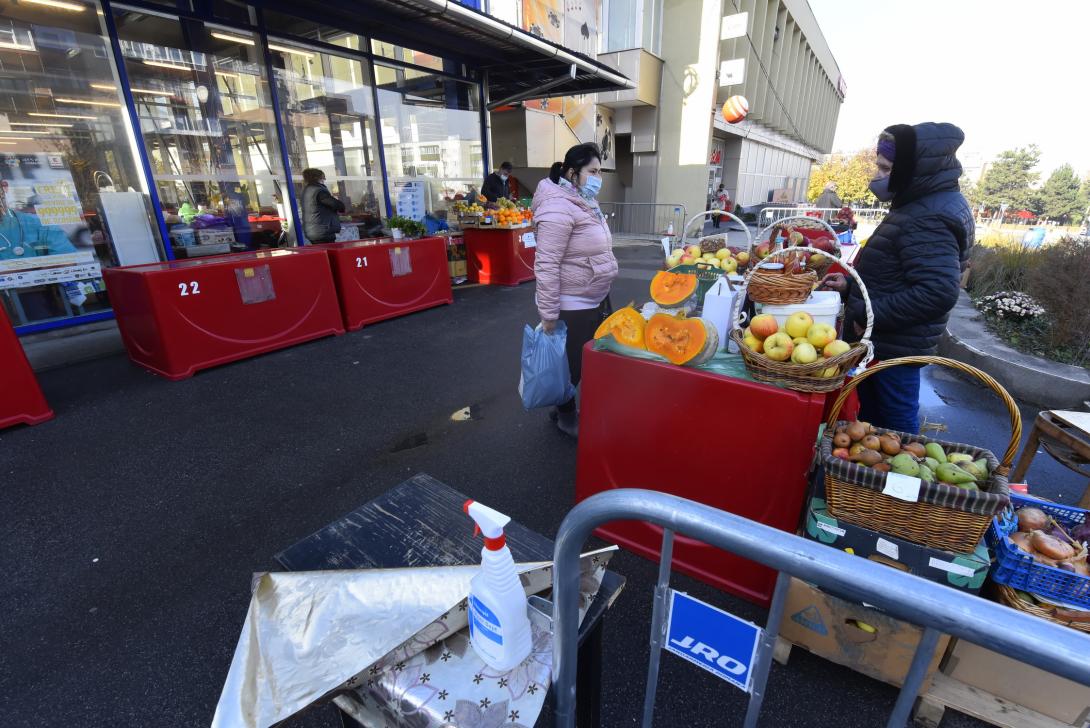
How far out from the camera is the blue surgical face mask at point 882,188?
247 centimetres

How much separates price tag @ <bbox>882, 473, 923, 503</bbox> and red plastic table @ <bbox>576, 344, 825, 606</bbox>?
335 millimetres

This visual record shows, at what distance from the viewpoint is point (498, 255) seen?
895cm

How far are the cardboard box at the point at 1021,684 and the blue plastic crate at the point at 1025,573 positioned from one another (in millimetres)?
257

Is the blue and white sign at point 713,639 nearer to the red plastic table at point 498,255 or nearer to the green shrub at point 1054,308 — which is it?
the green shrub at point 1054,308

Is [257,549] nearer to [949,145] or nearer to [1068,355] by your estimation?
[949,145]

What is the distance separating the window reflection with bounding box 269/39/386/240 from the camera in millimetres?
7484

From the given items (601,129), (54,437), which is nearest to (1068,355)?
(54,437)

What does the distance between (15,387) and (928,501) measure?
19.8 feet

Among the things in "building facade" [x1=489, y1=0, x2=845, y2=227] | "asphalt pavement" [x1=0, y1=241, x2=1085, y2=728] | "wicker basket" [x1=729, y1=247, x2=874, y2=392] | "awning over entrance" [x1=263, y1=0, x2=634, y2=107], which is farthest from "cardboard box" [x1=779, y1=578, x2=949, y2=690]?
"building facade" [x1=489, y1=0, x2=845, y2=227]

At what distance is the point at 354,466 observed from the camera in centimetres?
339

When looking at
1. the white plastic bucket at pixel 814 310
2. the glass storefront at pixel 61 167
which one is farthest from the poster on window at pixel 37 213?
the white plastic bucket at pixel 814 310

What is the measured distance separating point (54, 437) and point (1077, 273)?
934 centimetres

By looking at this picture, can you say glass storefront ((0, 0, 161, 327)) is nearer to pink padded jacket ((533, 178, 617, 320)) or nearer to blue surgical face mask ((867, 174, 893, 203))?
pink padded jacket ((533, 178, 617, 320))

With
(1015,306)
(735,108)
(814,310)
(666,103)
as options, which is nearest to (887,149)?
(814,310)
